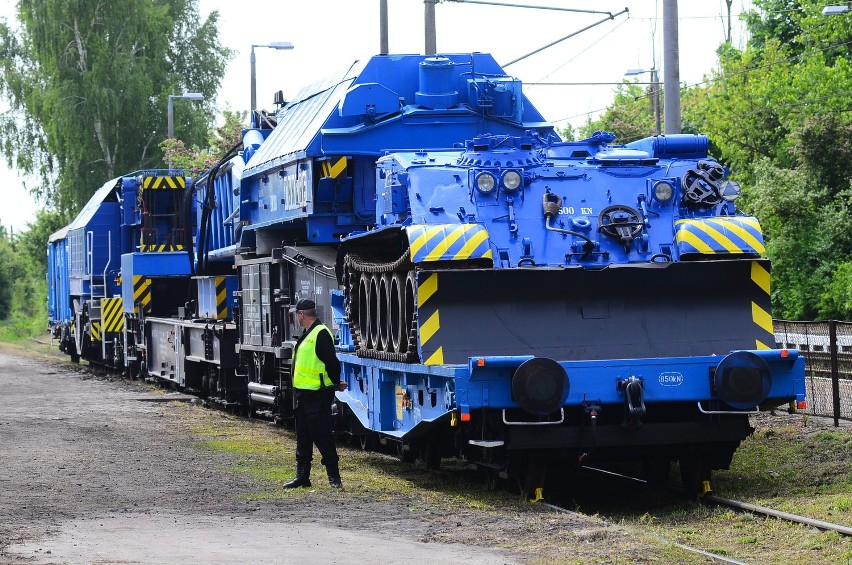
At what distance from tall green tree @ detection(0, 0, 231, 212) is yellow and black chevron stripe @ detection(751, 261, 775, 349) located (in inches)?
1592

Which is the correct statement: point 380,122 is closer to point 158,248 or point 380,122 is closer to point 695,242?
point 695,242

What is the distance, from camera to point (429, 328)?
1117 cm

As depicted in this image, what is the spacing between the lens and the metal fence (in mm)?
15797

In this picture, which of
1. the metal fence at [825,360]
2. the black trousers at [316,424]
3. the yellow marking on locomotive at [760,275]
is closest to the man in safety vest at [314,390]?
the black trousers at [316,424]

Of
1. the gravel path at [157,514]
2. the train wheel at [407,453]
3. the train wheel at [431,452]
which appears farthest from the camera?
the train wheel at [407,453]

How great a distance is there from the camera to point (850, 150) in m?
33.8

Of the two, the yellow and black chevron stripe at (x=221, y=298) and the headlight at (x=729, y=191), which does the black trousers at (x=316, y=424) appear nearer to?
the headlight at (x=729, y=191)

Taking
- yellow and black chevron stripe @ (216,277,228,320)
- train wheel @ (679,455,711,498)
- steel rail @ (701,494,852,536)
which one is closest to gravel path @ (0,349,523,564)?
steel rail @ (701,494,852,536)

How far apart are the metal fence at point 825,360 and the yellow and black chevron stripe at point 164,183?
12.1m

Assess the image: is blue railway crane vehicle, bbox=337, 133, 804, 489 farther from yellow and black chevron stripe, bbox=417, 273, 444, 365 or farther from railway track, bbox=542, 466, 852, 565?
railway track, bbox=542, 466, 852, 565

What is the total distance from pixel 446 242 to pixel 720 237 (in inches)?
85.9

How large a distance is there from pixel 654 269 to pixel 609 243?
1.55ft

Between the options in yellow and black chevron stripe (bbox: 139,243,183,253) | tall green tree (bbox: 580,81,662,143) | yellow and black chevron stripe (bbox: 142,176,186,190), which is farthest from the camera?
tall green tree (bbox: 580,81,662,143)

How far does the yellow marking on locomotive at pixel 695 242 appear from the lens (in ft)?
36.8
